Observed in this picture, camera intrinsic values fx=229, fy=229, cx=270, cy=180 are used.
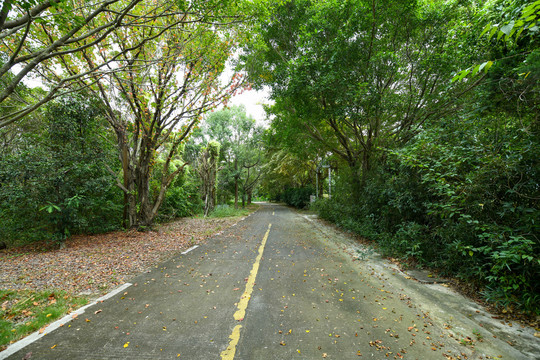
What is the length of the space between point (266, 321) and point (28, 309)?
3.46 m

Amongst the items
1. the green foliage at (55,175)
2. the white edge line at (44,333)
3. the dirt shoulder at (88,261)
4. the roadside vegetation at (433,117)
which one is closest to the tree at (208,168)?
the roadside vegetation at (433,117)

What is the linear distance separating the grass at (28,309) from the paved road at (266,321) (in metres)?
0.33

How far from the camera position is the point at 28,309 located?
330 centimetres

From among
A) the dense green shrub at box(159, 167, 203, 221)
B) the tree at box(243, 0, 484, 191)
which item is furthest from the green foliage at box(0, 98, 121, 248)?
the tree at box(243, 0, 484, 191)

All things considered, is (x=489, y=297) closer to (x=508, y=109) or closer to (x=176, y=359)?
(x=508, y=109)

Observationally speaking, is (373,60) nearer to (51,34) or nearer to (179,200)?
(51,34)

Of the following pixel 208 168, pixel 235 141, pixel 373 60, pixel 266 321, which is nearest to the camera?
pixel 266 321

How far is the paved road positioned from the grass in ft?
1.09

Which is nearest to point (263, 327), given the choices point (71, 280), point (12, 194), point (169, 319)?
point (169, 319)

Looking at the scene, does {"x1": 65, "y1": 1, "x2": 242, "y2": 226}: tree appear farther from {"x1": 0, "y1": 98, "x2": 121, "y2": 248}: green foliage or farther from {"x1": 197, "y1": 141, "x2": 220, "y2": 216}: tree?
{"x1": 197, "y1": 141, "x2": 220, "y2": 216}: tree

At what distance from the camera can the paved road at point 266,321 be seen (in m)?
2.47

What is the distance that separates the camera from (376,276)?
15.9ft

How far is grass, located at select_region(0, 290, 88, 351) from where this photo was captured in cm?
276

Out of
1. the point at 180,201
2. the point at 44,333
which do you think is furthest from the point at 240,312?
the point at 180,201
